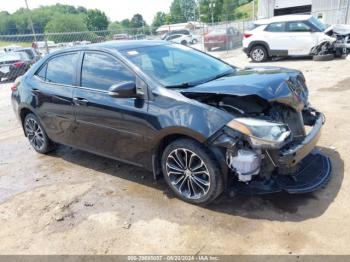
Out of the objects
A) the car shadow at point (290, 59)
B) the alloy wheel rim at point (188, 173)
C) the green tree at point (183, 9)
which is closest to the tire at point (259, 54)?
the car shadow at point (290, 59)

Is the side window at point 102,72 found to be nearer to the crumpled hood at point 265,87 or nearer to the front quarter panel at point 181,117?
the front quarter panel at point 181,117

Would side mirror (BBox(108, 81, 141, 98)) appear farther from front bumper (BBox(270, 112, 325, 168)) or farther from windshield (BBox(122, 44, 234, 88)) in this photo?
front bumper (BBox(270, 112, 325, 168))

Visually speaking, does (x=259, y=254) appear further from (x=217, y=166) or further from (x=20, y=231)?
(x=20, y=231)

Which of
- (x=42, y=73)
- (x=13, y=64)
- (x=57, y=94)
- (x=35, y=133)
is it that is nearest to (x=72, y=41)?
(x=13, y=64)

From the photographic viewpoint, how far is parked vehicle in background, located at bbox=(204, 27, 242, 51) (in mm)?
20234

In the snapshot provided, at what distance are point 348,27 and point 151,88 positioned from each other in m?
11.9

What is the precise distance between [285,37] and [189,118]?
1133 centimetres

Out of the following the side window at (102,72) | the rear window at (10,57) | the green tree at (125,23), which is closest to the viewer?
the side window at (102,72)

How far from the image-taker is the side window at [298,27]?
12820 millimetres

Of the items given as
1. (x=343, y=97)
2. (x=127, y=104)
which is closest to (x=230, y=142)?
(x=127, y=104)

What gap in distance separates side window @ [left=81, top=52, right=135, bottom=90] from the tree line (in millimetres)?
17051

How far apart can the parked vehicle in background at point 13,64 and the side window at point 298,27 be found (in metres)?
11.7

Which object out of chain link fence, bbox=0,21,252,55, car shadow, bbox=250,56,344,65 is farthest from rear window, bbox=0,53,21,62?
car shadow, bbox=250,56,344,65

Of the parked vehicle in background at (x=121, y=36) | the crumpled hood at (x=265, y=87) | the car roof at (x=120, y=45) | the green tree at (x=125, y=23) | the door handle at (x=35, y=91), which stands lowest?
→ the door handle at (x=35, y=91)
